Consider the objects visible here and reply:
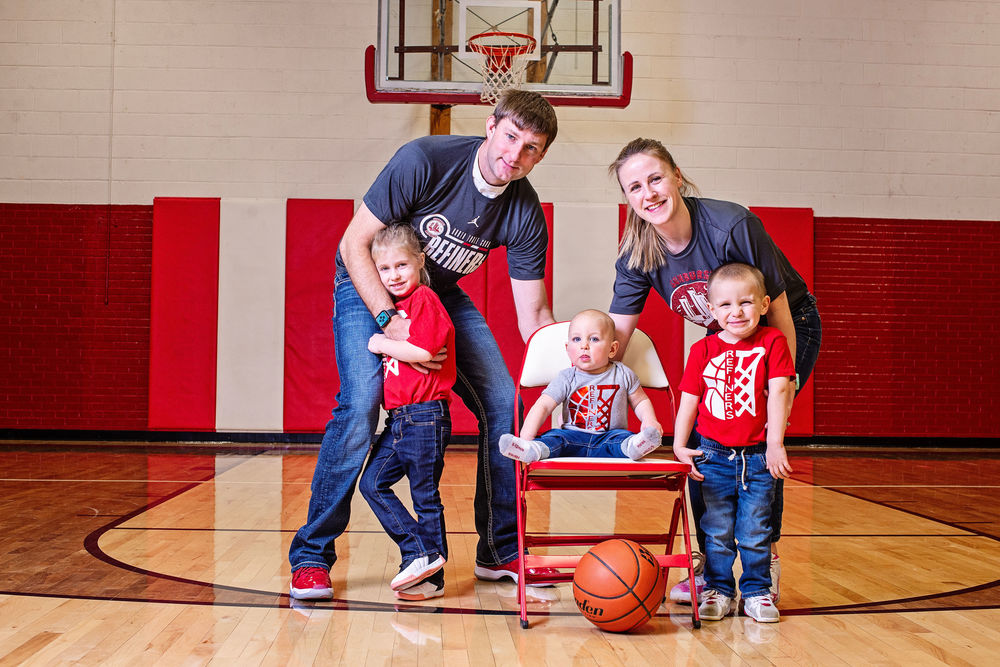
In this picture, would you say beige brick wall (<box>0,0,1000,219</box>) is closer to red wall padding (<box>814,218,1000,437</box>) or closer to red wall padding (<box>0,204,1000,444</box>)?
red wall padding (<box>0,204,1000,444</box>)

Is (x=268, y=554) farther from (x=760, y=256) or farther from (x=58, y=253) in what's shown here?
(x=58, y=253)

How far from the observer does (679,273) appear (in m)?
2.80

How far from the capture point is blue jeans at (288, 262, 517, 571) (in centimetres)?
269

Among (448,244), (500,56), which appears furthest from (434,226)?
(500,56)

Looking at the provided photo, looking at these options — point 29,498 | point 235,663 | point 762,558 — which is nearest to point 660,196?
point 762,558

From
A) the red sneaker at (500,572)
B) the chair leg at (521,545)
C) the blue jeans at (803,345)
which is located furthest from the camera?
the red sneaker at (500,572)

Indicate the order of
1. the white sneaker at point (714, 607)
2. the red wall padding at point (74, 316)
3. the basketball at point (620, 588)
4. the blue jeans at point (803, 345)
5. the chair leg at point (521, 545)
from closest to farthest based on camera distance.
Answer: the basketball at point (620, 588) → the chair leg at point (521, 545) → the white sneaker at point (714, 607) → the blue jeans at point (803, 345) → the red wall padding at point (74, 316)

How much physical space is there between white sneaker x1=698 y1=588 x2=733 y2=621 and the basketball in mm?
225

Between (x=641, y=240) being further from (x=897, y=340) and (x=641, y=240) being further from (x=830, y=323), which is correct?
(x=897, y=340)

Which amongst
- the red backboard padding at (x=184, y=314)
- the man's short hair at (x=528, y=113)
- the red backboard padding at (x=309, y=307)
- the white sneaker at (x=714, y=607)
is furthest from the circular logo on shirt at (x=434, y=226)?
the red backboard padding at (x=184, y=314)

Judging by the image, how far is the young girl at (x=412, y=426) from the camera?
8.78 feet

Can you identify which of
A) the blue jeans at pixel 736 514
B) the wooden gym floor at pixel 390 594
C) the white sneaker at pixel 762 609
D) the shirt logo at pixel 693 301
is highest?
the shirt logo at pixel 693 301

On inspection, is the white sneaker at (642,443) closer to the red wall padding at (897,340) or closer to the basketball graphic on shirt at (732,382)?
the basketball graphic on shirt at (732,382)

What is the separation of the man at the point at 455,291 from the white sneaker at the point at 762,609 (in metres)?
0.77
